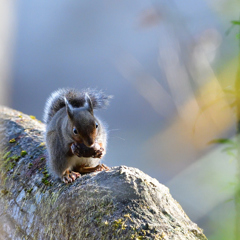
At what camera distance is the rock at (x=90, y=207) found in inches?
46.4

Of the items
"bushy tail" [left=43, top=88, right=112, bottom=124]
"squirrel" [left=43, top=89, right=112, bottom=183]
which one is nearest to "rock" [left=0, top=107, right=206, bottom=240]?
"squirrel" [left=43, top=89, right=112, bottom=183]

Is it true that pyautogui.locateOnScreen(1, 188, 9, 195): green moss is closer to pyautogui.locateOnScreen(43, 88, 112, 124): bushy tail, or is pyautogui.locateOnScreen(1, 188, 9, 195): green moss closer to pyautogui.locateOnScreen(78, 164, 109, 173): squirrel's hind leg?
pyautogui.locateOnScreen(78, 164, 109, 173): squirrel's hind leg

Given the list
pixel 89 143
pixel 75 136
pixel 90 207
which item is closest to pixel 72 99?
pixel 75 136

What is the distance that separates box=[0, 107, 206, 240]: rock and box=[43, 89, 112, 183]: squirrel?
0.34ft

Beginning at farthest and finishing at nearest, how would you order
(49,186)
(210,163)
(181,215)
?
(210,163) < (49,186) < (181,215)

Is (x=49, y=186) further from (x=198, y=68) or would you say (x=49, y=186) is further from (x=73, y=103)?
(x=198, y=68)

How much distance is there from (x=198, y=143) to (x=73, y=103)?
1.53 metres

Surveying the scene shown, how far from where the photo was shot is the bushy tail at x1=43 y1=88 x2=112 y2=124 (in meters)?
2.22

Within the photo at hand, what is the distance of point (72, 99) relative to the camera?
7.33ft

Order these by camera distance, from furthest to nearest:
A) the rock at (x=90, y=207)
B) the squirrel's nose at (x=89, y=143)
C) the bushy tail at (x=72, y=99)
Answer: the bushy tail at (x=72, y=99), the squirrel's nose at (x=89, y=143), the rock at (x=90, y=207)

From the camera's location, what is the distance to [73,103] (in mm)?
2205

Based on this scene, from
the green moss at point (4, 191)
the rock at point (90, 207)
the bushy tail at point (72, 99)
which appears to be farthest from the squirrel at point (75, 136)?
the green moss at point (4, 191)

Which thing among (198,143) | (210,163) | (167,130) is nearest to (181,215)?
(210,163)

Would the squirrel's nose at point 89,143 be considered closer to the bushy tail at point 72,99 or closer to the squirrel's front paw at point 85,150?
the squirrel's front paw at point 85,150
